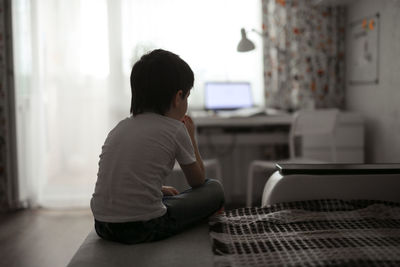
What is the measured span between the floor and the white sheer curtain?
29 centimetres

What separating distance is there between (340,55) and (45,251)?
8.91ft

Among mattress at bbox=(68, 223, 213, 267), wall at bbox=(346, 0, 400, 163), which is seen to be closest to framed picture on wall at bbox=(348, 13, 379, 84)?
wall at bbox=(346, 0, 400, 163)

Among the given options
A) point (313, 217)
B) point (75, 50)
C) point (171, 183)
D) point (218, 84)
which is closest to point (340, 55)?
point (218, 84)

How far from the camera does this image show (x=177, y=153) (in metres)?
1.34

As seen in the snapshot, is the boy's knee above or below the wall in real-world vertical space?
below

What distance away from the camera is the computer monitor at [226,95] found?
3.58 meters

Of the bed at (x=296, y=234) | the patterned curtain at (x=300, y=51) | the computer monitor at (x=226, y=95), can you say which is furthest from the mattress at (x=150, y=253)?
the patterned curtain at (x=300, y=51)

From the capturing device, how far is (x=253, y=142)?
3514 millimetres

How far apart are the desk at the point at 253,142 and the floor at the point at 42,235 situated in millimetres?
1137

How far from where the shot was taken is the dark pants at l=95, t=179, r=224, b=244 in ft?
4.05

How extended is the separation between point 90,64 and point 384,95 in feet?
7.31

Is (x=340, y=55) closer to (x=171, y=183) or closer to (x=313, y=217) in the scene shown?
(x=171, y=183)

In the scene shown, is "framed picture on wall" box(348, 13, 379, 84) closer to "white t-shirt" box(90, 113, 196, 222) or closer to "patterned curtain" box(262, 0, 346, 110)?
"patterned curtain" box(262, 0, 346, 110)

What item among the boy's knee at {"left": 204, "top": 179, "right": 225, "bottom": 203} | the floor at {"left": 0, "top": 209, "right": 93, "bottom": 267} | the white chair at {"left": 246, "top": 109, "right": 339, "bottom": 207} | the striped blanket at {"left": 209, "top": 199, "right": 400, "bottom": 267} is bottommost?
the floor at {"left": 0, "top": 209, "right": 93, "bottom": 267}
